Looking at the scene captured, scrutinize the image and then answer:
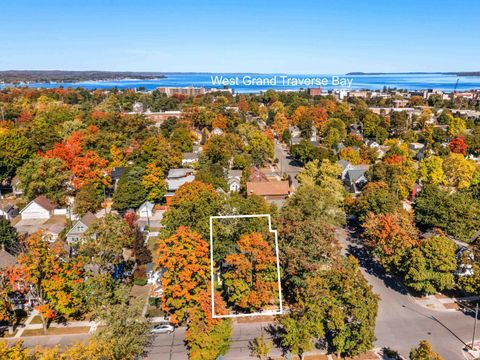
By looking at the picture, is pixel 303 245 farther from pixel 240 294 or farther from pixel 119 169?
pixel 119 169

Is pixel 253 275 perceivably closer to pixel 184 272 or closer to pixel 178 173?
pixel 184 272

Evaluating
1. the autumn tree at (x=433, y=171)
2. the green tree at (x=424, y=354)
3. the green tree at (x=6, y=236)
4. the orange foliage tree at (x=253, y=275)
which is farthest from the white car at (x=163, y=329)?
the autumn tree at (x=433, y=171)

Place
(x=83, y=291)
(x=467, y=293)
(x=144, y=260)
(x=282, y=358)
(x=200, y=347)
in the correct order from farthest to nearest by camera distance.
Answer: (x=144, y=260) < (x=467, y=293) < (x=83, y=291) < (x=282, y=358) < (x=200, y=347)

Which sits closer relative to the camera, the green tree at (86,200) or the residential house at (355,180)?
the green tree at (86,200)

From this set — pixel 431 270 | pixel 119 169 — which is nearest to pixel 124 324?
pixel 431 270

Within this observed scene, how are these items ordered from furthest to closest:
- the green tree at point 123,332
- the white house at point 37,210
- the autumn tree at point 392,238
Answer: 1. the white house at point 37,210
2. the autumn tree at point 392,238
3. the green tree at point 123,332

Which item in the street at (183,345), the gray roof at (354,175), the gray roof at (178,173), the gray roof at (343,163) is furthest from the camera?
the gray roof at (343,163)

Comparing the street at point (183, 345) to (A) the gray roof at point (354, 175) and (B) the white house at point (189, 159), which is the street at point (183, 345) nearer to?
(A) the gray roof at point (354, 175)
